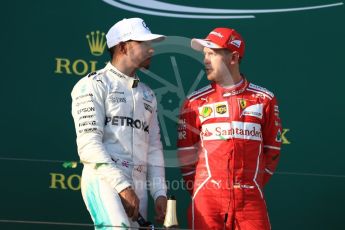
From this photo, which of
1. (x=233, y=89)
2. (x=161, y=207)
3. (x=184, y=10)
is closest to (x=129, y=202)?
(x=161, y=207)

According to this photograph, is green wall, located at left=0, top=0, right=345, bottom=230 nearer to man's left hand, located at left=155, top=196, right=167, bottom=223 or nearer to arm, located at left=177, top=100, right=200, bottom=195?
arm, located at left=177, top=100, right=200, bottom=195

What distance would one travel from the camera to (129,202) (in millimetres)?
2051

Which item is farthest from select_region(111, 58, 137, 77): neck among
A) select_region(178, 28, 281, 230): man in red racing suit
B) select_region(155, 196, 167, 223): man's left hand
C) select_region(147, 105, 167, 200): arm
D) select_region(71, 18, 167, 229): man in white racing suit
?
select_region(155, 196, 167, 223): man's left hand

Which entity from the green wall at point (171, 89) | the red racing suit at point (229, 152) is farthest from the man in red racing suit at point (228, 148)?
the green wall at point (171, 89)

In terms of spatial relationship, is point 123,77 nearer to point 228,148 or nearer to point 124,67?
point 124,67

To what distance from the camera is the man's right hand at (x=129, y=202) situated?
2049 mm

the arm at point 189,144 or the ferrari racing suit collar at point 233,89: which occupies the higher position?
the ferrari racing suit collar at point 233,89

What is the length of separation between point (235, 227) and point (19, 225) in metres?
0.92

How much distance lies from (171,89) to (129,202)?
3.15 feet

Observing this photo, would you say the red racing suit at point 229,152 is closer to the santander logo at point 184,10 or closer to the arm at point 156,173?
the arm at point 156,173

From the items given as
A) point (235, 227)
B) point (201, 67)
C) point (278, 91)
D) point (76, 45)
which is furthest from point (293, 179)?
point (76, 45)

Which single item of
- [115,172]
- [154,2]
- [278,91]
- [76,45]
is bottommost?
[115,172]

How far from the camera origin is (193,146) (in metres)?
2.43

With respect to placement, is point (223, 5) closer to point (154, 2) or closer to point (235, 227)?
point (154, 2)
